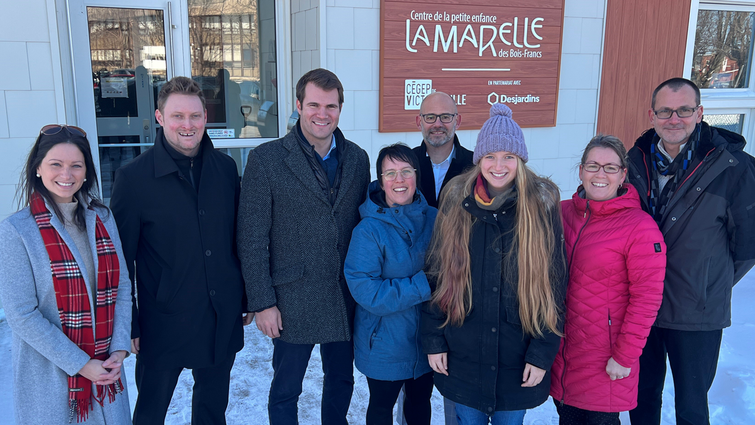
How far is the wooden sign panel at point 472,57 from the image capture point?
159 inches

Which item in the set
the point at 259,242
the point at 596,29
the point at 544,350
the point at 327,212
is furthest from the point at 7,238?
the point at 596,29

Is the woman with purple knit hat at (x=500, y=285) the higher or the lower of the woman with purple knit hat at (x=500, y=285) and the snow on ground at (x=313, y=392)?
the higher

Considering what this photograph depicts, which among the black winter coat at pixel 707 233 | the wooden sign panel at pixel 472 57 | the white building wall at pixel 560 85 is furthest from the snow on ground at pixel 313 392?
the wooden sign panel at pixel 472 57

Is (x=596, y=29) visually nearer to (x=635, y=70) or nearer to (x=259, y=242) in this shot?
(x=635, y=70)

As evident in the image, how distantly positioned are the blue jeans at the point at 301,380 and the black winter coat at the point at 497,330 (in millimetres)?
610

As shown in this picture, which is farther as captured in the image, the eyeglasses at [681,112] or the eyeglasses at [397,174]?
the eyeglasses at [681,112]

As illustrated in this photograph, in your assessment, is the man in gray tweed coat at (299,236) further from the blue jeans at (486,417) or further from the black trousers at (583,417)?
the black trousers at (583,417)

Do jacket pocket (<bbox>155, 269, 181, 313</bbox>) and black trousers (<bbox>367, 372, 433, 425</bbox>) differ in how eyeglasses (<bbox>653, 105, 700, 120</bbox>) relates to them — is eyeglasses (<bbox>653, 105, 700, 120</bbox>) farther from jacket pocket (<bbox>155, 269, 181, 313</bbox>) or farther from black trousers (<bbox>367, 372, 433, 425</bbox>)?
jacket pocket (<bbox>155, 269, 181, 313</bbox>)

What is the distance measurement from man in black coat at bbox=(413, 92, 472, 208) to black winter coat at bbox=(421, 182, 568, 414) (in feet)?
2.48

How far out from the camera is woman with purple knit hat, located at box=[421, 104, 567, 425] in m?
1.74

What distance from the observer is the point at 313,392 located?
113 inches

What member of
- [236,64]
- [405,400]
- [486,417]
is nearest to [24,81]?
[236,64]

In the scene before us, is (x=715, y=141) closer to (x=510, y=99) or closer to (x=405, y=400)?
(x=405, y=400)

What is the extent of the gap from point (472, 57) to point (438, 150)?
199 cm
